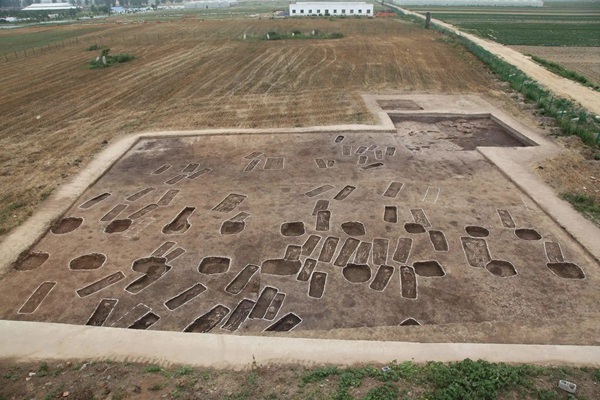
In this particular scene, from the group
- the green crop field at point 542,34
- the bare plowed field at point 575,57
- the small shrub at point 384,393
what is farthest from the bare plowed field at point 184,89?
the green crop field at point 542,34

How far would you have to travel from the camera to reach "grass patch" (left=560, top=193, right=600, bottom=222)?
1038cm

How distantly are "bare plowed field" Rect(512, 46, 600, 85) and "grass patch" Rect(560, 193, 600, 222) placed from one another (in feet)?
60.2

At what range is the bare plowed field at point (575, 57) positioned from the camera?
28.1m

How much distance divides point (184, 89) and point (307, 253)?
16171 mm

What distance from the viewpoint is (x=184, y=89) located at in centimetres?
2203

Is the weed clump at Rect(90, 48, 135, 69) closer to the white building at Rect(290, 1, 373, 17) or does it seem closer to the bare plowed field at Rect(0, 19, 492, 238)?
the bare plowed field at Rect(0, 19, 492, 238)

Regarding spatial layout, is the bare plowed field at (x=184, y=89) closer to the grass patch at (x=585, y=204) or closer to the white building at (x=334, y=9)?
the grass patch at (x=585, y=204)

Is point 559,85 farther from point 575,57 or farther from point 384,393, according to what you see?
point 384,393

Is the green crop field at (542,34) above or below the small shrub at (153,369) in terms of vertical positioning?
above

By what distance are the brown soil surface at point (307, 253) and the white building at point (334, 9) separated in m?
66.1

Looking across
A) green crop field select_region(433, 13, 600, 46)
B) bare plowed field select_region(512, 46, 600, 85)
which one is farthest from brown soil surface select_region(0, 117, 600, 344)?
green crop field select_region(433, 13, 600, 46)

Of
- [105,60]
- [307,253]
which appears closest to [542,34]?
[105,60]

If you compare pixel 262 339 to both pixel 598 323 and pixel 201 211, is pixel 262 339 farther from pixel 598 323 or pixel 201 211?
pixel 598 323

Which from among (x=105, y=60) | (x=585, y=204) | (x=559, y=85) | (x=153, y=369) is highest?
(x=105, y=60)
